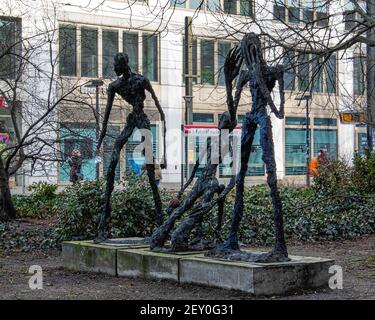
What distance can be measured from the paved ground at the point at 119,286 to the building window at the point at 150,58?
26.4 meters

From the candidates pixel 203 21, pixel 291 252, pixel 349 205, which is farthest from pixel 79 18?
pixel 291 252

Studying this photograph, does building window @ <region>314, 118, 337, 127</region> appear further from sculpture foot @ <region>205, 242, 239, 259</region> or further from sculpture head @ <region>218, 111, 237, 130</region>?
sculpture foot @ <region>205, 242, 239, 259</region>

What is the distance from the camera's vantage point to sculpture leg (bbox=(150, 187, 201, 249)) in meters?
9.78

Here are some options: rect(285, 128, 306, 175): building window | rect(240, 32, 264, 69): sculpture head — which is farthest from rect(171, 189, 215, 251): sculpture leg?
rect(285, 128, 306, 175): building window

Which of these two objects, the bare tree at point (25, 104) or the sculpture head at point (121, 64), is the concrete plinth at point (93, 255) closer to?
the sculpture head at point (121, 64)

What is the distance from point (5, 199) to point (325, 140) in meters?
32.1

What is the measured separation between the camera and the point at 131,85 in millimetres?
10578

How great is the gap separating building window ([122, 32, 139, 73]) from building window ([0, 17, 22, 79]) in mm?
18411

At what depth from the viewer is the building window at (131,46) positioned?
37.2 meters

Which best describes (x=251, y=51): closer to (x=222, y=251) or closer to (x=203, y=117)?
(x=222, y=251)

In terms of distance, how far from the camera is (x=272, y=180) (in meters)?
8.63

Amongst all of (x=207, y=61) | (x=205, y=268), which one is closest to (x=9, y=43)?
(x=205, y=268)

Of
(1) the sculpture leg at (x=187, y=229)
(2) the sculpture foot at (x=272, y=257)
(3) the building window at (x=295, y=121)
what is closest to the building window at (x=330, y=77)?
(1) the sculpture leg at (x=187, y=229)
